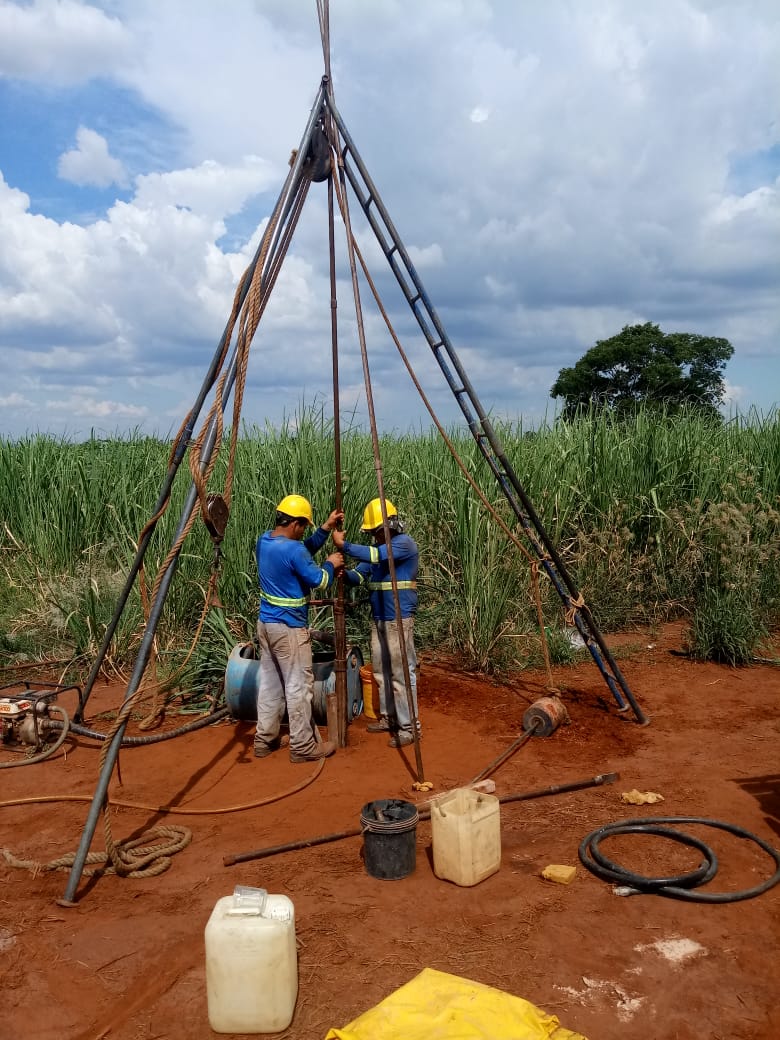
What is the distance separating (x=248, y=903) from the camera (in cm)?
305

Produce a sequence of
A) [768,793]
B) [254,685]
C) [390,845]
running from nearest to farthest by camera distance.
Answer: [390,845], [768,793], [254,685]

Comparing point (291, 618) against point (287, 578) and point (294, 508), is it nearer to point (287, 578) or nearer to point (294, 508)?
point (287, 578)

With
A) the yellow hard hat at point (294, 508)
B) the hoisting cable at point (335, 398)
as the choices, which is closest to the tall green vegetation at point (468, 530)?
the hoisting cable at point (335, 398)

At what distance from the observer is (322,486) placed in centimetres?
830

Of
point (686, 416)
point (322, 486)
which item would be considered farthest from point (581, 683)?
point (686, 416)

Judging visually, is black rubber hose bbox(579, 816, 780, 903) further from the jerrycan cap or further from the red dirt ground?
the jerrycan cap

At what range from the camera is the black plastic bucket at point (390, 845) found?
160 inches

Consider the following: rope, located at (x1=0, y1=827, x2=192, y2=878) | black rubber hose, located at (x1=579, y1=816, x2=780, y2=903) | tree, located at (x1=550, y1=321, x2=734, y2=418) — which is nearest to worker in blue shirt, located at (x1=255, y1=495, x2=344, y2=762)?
rope, located at (x1=0, y1=827, x2=192, y2=878)

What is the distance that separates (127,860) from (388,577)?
113 inches

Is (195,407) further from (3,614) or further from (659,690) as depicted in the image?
(3,614)

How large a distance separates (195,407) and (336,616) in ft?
6.80

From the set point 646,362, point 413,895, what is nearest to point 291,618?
point 413,895

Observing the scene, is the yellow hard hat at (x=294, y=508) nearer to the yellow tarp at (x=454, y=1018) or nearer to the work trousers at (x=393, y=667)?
the work trousers at (x=393, y=667)

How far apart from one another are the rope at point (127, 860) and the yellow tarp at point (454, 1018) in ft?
6.14
